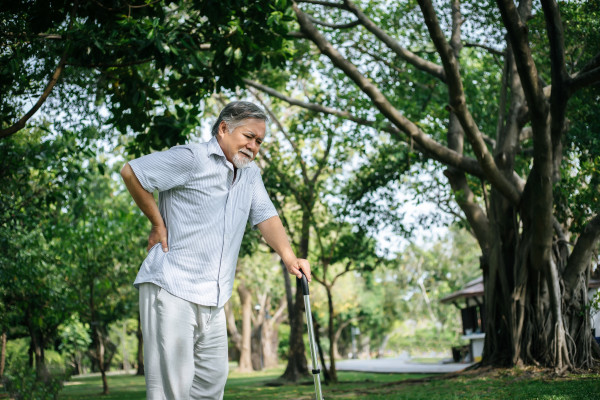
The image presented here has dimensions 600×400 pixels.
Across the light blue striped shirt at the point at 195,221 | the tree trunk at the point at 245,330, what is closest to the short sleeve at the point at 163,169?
the light blue striped shirt at the point at 195,221

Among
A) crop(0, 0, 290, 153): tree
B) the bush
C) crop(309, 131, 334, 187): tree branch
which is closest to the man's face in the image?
crop(0, 0, 290, 153): tree

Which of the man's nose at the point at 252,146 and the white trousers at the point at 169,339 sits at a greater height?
the man's nose at the point at 252,146

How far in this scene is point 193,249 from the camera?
132 inches

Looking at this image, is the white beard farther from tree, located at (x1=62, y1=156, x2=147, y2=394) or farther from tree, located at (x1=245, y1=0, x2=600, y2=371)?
tree, located at (x1=62, y1=156, x2=147, y2=394)

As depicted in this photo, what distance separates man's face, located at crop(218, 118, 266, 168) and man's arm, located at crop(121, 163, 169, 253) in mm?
472

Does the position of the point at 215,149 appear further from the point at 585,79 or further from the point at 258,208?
the point at 585,79

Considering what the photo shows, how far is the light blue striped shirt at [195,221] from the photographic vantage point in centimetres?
329

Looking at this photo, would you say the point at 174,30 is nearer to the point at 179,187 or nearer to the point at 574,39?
the point at 179,187

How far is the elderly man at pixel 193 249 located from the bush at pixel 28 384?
6.10m

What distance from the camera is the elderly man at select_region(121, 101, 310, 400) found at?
324 centimetres

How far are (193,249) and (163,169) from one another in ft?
1.38

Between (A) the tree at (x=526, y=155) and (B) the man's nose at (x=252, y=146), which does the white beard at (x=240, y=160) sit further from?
(A) the tree at (x=526, y=155)

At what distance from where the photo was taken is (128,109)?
822cm

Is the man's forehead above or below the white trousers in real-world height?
above
